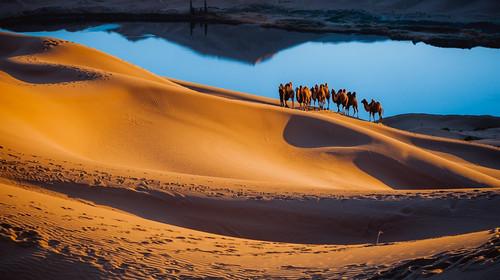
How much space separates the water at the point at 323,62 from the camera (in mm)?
32469

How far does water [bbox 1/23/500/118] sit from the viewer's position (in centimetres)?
3247

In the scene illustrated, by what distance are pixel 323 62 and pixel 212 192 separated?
103ft

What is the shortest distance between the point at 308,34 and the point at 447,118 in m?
25.8

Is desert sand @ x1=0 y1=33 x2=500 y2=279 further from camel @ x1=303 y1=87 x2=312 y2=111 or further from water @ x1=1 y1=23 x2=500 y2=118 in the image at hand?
water @ x1=1 y1=23 x2=500 y2=118

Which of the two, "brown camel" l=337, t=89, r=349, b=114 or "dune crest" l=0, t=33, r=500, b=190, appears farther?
"brown camel" l=337, t=89, r=349, b=114

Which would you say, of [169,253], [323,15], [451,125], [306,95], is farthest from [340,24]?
[169,253]

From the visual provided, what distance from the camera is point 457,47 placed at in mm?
42969

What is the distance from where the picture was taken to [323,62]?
39.8 meters

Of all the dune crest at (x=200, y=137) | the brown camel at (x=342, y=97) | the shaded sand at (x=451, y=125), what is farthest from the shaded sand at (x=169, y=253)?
the shaded sand at (x=451, y=125)

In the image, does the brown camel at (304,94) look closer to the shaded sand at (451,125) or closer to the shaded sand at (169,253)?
the shaded sand at (451,125)

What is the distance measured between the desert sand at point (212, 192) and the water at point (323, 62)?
42.7 feet

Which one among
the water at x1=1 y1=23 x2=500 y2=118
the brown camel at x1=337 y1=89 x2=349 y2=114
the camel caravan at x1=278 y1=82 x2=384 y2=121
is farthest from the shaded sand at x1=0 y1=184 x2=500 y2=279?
the water at x1=1 y1=23 x2=500 y2=118

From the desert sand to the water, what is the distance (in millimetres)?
13004

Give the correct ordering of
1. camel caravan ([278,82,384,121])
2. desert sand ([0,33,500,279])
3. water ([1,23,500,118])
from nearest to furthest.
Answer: desert sand ([0,33,500,279])
camel caravan ([278,82,384,121])
water ([1,23,500,118])
